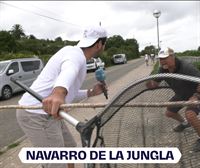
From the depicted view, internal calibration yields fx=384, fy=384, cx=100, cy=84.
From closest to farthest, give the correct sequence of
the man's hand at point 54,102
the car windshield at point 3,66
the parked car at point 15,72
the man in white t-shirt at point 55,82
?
the man's hand at point 54,102 < the man in white t-shirt at point 55,82 < the parked car at point 15,72 < the car windshield at point 3,66

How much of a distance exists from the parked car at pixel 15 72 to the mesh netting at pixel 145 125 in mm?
14889

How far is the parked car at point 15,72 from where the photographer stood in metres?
17.4

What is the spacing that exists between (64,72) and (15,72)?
16.3m

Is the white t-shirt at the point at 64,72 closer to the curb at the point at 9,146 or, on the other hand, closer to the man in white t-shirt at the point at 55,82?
the man in white t-shirt at the point at 55,82

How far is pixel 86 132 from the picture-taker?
7.31 ft

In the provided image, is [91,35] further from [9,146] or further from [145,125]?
[9,146]

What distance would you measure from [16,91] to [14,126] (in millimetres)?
8523

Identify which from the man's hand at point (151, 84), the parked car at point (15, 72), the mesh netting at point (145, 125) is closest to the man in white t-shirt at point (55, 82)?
the mesh netting at point (145, 125)

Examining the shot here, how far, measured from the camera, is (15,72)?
18344 millimetres

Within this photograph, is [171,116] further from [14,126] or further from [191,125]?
[14,126]

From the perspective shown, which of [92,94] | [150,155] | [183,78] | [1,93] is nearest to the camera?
[183,78]

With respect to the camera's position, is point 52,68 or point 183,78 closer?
point 183,78

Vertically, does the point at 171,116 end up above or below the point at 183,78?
below

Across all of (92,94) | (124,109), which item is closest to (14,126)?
(92,94)
